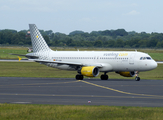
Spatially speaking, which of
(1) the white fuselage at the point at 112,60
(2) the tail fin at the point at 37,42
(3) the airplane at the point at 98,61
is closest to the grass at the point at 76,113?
(3) the airplane at the point at 98,61

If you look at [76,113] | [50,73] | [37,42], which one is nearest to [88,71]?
[37,42]

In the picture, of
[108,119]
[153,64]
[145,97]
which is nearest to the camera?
[108,119]

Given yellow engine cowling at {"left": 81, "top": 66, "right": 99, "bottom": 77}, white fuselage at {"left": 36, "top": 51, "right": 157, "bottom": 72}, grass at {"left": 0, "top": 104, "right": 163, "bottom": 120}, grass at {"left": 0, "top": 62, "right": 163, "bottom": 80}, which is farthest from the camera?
grass at {"left": 0, "top": 62, "right": 163, "bottom": 80}

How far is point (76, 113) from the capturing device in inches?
725

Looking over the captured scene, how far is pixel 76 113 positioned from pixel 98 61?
99.8ft

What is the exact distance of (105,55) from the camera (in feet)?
158

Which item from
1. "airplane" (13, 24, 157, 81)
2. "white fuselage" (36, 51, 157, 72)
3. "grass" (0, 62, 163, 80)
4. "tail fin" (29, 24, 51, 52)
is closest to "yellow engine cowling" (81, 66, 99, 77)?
"airplane" (13, 24, 157, 81)

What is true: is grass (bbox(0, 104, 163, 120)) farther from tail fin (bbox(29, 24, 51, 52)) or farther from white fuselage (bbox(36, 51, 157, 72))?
tail fin (bbox(29, 24, 51, 52))

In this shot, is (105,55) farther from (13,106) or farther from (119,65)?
(13,106)

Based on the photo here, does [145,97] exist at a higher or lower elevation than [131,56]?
lower

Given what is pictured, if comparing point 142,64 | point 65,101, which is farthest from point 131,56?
point 65,101

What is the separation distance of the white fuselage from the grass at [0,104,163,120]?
2607 cm

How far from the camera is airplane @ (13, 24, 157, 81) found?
149 feet

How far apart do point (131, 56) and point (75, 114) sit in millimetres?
29185
